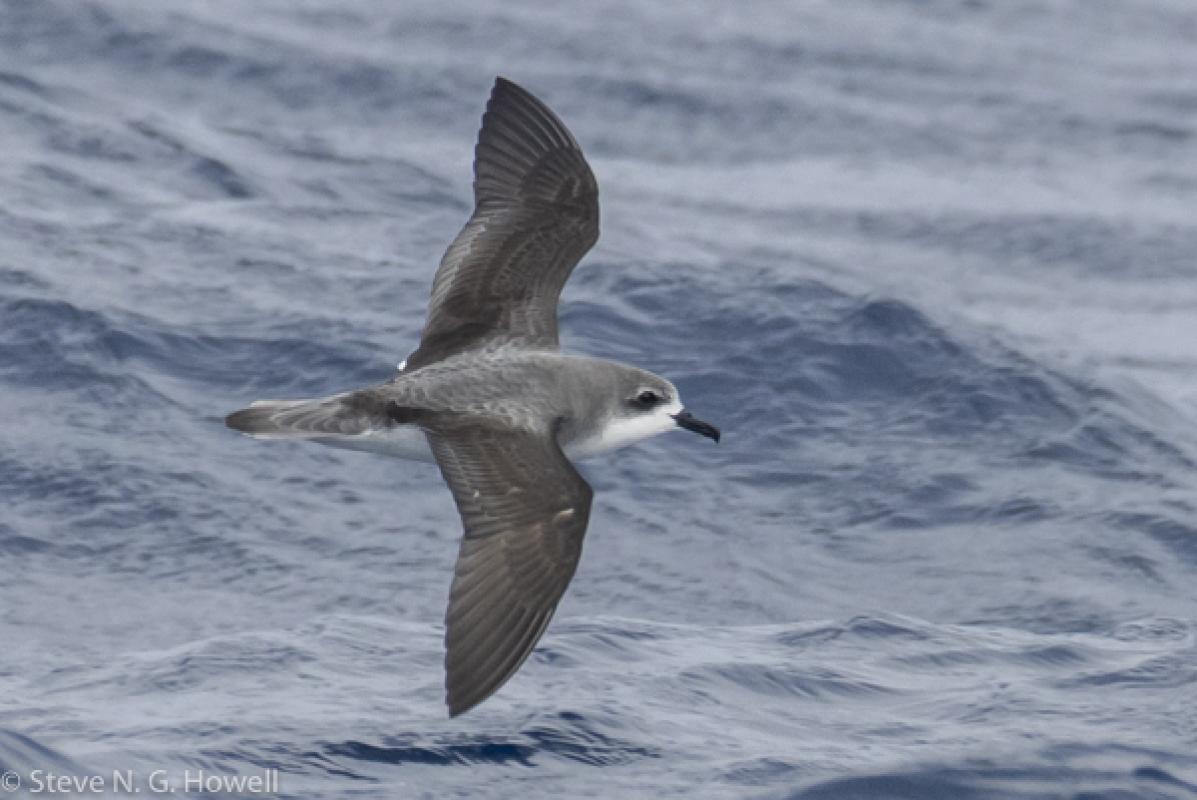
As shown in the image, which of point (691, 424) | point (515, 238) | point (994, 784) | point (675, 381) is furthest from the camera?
point (675, 381)

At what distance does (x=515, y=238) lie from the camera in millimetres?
9477

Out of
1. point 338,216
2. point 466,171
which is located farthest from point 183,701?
point 466,171

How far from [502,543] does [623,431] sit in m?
1.22

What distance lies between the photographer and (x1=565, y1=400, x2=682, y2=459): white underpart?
8.73 metres

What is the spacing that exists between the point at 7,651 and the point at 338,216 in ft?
22.2

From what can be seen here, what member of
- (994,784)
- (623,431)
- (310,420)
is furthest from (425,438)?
(994,784)

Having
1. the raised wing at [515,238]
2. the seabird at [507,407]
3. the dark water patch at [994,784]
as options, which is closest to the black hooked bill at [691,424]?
the seabird at [507,407]

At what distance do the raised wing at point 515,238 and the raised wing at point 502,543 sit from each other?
3.82 feet

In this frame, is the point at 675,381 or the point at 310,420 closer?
the point at 310,420

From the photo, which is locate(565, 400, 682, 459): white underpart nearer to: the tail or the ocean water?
the tail

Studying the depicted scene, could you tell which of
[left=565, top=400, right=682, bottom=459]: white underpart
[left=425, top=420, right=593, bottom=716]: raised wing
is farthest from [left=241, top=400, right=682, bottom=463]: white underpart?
[left=425, top=420, right=593, bottom=716]: raised wing

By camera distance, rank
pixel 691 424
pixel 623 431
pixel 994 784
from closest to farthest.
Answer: pixel 994 784 → pixel 623 431 → pixel 691 424

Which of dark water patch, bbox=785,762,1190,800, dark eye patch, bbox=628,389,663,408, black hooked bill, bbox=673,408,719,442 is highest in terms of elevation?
dark eye patch, bbox=628,389,663,408

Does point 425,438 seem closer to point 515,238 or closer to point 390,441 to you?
point 390,441
